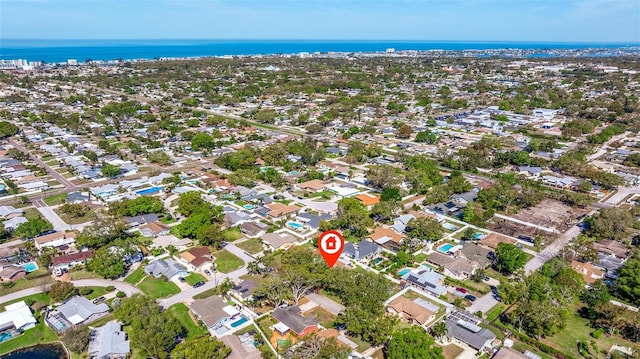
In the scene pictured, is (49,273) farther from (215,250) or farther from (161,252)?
(215,250)

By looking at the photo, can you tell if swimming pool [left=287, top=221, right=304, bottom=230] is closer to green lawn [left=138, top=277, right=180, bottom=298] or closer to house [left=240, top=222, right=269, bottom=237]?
house [left=240, top=222, right=269, bottom=237]

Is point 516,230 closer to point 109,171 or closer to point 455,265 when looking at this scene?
point 455,265

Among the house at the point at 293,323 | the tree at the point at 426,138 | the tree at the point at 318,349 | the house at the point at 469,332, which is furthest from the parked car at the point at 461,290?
the tree at the point at 426,138

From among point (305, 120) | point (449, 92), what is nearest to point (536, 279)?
point (305, 120)

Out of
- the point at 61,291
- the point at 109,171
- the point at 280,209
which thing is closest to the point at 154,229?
the point at 61,291

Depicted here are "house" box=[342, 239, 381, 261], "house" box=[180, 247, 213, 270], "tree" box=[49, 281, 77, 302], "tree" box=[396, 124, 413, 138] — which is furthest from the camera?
"tree" box=[396, 124, 413, 138]

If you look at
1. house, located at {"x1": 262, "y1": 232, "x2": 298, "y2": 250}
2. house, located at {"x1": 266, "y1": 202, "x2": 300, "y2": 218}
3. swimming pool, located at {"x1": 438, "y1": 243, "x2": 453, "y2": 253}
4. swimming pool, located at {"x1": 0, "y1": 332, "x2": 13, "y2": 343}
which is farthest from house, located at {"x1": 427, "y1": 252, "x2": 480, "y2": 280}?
swimming pool, located at {"x1": 0, "y1": 332, "x2": 13, "y2": 343}
